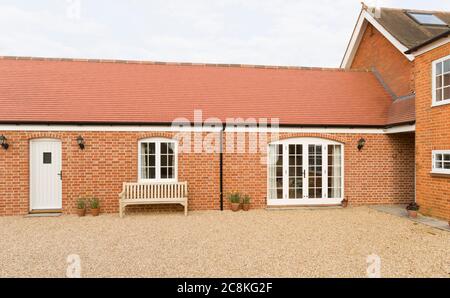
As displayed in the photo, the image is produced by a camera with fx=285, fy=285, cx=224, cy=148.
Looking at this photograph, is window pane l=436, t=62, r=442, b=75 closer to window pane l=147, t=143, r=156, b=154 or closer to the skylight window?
the skylight window

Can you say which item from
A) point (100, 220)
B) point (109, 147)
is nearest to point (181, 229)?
point (100, 220)

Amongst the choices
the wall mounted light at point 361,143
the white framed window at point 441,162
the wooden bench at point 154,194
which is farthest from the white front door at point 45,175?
the white framed window at point 441,162

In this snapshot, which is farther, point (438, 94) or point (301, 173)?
point (301, 173)

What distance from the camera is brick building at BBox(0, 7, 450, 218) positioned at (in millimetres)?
8836

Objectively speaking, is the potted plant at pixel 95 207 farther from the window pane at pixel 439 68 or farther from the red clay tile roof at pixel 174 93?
the window pane at pixel 439 68

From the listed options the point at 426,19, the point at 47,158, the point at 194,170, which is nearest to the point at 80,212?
the point at 47,158

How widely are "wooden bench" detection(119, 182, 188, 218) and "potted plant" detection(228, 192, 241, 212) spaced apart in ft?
5.09

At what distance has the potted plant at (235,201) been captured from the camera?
9.38 metres

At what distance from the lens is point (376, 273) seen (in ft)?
15.0

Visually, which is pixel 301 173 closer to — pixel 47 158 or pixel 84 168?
pixel 84 168

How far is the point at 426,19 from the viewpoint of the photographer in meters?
13.2

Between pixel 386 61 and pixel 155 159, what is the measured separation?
10478mm

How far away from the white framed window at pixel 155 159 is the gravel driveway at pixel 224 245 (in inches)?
54.2

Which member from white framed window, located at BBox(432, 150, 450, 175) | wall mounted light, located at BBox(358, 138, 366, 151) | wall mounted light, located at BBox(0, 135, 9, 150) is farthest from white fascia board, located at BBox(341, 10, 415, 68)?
wall mounted light, located at BBox(0, 135, 9, 150)
